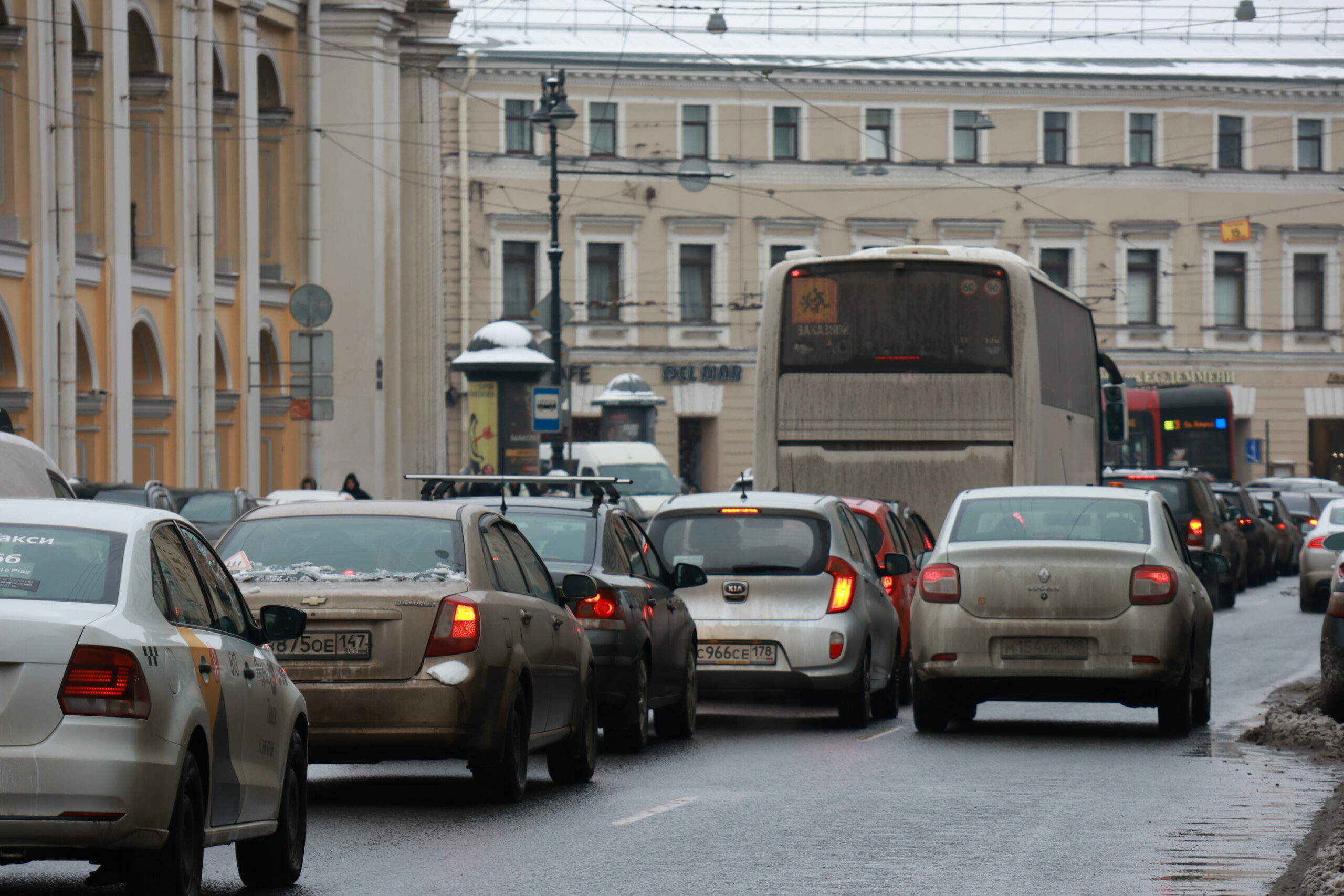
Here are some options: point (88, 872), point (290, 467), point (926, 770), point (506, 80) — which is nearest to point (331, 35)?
point (290, 467)

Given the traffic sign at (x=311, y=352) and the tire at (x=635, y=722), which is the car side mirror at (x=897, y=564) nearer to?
the tire at (x=635, y=722)

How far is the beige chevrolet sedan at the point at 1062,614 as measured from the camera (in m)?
14.3

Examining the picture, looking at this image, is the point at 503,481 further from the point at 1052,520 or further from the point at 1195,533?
the point at 1195,533

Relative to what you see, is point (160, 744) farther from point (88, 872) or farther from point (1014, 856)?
point (1014, 856)

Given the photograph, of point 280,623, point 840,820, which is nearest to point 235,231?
point 840,820

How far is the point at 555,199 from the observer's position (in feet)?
127

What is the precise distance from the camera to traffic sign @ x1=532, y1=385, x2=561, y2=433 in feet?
121

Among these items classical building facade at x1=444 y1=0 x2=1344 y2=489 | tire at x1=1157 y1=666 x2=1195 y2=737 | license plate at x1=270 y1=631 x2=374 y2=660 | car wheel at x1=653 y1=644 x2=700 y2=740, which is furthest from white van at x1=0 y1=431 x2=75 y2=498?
classical building facade at x1=444 y1=0 x2=1344 y2=489

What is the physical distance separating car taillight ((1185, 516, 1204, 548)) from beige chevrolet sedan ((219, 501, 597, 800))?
1963 centimetres

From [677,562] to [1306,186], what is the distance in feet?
191

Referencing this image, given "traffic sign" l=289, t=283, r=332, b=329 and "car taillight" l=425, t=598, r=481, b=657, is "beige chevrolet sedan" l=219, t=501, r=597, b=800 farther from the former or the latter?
"traffic sign" l=289, t=283, r=332, b=329

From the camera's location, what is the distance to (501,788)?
1103 centimetres

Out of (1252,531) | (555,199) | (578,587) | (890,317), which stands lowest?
(1252,531)

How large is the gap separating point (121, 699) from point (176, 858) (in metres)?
0.58
